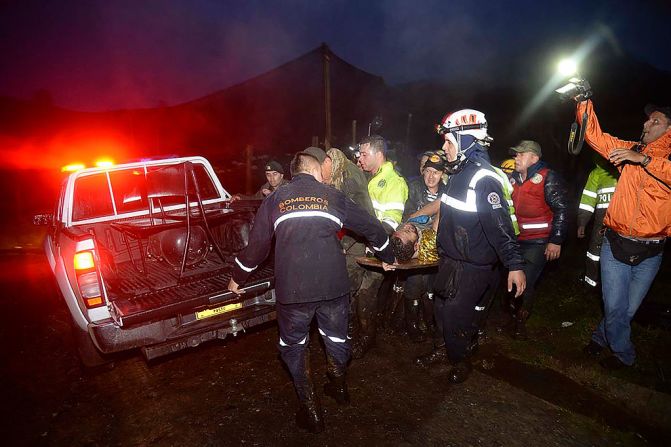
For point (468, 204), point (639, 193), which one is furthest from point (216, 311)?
point (639, 193)

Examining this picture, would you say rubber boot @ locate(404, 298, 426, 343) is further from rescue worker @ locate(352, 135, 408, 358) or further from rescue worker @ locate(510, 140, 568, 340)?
rescue worker @ locate(510, 140, 568, 340)

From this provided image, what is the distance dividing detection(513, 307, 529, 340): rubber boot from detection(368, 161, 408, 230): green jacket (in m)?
1.88

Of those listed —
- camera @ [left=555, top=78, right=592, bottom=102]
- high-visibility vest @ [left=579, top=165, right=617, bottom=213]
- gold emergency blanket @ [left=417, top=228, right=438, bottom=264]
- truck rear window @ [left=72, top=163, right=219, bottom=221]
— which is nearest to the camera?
camera @ [left=555, top=78, right=592, bottom=102]

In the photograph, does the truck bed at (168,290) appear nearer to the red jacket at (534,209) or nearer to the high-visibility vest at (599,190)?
the red jacket at (534,209)

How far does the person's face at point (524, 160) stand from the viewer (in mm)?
4348

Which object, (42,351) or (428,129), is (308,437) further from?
(428,129)

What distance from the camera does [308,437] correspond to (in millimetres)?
2891

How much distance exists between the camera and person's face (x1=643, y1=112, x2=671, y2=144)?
10.1ft

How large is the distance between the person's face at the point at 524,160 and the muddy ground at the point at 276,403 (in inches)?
80.7

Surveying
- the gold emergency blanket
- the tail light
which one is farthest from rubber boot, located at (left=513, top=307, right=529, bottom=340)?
the tail light

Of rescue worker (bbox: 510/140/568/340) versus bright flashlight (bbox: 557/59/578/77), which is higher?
bright flashlight (bbox: 557/59/578/77)

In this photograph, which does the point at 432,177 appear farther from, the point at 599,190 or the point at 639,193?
the point at 639,193

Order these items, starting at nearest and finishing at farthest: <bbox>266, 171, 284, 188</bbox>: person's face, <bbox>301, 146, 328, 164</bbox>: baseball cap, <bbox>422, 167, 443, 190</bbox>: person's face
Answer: <bbox>301, 146, 328, 164</bbox>: baseball cap < <bbox>422, 167, 443, 190</bbox>: person's face < <bbox>266, 171, 284, 188</bbox>: person's face

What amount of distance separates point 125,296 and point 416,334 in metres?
3.11
